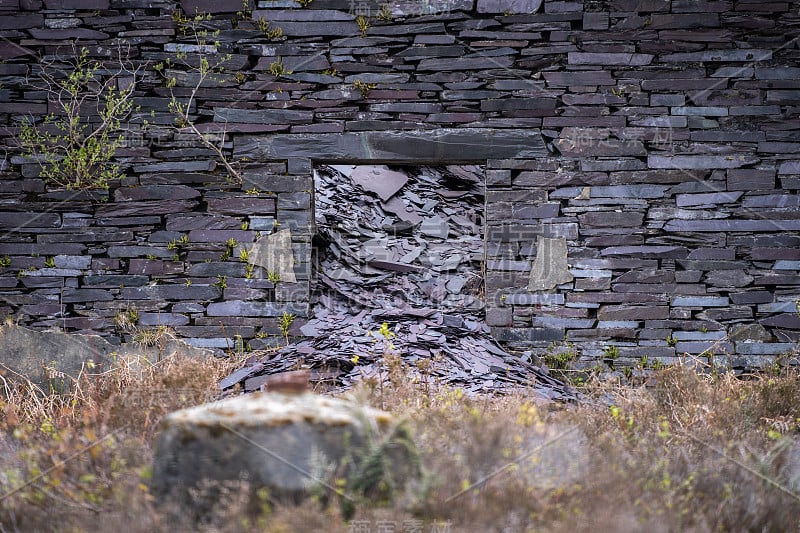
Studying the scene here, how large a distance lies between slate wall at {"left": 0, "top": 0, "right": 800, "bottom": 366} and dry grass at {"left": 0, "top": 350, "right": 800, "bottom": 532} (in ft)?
5.71

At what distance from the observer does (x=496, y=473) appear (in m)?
2.68

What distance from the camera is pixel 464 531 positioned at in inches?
93.4

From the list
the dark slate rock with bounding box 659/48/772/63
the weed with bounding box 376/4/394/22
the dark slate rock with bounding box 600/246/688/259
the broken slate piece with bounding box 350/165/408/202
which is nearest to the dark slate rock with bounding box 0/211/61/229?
the weed with bounding box 376/4/394/22

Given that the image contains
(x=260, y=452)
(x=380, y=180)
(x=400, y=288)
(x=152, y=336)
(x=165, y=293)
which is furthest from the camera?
(x=380, y=180)

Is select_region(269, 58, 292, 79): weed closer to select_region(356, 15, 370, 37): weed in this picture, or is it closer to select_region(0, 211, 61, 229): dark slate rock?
select_region(356, 15, 370, 37): weed

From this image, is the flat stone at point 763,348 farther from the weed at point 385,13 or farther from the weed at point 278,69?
the weed at point 278,69

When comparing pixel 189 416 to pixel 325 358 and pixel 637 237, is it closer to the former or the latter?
pixel 325 358

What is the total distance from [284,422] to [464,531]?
0.76m

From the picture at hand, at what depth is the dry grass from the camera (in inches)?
94.9

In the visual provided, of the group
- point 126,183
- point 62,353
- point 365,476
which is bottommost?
point 62,353

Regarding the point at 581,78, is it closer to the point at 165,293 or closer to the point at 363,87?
the point at 363,87

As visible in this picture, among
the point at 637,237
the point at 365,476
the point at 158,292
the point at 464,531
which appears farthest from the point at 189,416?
the point at 637,237

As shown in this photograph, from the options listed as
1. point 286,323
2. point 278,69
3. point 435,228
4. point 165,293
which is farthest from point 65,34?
point 435,228

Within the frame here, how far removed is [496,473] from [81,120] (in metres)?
4.84
